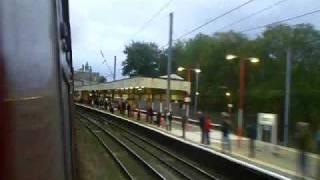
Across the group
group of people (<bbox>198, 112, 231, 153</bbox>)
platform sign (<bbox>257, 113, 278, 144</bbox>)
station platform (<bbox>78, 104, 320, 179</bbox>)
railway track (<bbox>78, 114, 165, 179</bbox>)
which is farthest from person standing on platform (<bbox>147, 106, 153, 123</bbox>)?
platform sign (<bbox>257, 113, 278, 144</bbox>)

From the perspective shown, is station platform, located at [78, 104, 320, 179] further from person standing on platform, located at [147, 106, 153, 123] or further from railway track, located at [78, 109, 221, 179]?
person standing on platform, located at [147, 106, 153, 123]

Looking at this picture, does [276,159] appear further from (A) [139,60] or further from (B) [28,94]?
(A) [139,60]

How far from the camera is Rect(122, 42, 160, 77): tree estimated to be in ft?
362

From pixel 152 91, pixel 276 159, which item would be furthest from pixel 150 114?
pixel 276 159

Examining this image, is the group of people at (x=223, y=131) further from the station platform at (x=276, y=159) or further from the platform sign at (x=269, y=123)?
the platform sign at (x=269, y=123)

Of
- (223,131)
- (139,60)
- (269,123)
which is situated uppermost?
(139,60)

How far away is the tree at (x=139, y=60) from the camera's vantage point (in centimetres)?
11038

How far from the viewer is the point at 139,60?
112 metres

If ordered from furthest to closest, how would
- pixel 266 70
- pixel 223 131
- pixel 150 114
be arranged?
pixel 266 70 → pixel 150 114 → pixel 223 131

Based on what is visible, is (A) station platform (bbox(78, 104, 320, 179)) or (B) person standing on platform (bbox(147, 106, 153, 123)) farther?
(B) person standing on platform (bbox(147, 106, 153, 123))

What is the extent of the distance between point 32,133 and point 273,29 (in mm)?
66818

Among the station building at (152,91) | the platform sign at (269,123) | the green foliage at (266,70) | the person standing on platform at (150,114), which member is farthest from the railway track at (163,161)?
the green foliage at (266,70)

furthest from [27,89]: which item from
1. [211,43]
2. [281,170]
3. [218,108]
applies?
[211,43]

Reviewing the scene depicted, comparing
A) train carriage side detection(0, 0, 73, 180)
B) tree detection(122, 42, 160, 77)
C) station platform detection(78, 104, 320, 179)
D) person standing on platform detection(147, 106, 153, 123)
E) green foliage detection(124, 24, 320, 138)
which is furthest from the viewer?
tree detection(122, 42, 160, 77)
